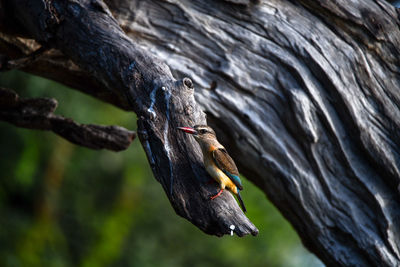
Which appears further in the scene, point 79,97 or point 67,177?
point 67,177

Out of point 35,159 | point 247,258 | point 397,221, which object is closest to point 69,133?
point 397,221

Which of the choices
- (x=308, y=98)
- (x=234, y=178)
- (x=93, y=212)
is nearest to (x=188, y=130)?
(x=234, y=178)

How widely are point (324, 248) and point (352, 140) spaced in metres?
0.84

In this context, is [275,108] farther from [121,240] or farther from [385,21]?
[121,240]

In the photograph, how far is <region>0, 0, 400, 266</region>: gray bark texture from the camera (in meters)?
3.70

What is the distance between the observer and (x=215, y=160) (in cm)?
312

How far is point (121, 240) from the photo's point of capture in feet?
25.8

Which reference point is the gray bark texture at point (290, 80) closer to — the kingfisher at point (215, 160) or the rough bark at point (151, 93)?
the rough bark at point (151, 93)

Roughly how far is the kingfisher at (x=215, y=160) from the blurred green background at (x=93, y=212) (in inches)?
158

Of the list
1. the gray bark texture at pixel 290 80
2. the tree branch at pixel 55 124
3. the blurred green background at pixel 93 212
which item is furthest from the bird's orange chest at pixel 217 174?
the blurred green background at pixel 93 212

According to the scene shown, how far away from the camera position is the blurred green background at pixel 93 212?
277 inches

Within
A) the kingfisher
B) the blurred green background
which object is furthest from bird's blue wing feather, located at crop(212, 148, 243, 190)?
the blurred green background

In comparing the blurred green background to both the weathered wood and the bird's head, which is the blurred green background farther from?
the bird's head

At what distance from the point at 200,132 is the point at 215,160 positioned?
0.19 metres
